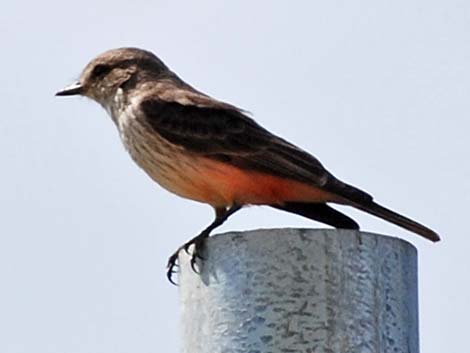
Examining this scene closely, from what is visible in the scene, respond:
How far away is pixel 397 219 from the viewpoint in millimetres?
8898

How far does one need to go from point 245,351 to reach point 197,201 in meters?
3.93

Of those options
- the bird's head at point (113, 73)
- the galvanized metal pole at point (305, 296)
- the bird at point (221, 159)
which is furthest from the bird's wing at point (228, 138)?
the galvanized metal pole at point (305, 296)

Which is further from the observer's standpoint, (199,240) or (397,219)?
(397,219)

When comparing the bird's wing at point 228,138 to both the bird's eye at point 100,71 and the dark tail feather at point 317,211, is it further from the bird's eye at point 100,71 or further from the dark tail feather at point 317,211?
the bird's eye at point 100,71

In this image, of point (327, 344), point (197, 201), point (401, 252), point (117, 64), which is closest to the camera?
point (327, 344)

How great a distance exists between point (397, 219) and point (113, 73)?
302 centimetres

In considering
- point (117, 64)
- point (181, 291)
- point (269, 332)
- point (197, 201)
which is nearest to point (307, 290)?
point (269, 332)

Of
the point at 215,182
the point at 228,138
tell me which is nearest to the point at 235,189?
the point at 215,182

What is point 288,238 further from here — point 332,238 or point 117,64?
point 117,64

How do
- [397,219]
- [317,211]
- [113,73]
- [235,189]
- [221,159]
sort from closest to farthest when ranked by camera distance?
[397,219], [317,211], [235,189], [221,159], [113,73]

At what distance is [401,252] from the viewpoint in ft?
19.9

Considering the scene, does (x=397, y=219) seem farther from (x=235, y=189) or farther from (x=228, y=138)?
(x=228, y=138)

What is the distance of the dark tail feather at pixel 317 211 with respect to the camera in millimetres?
9044

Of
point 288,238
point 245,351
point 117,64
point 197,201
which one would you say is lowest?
point 245,351
